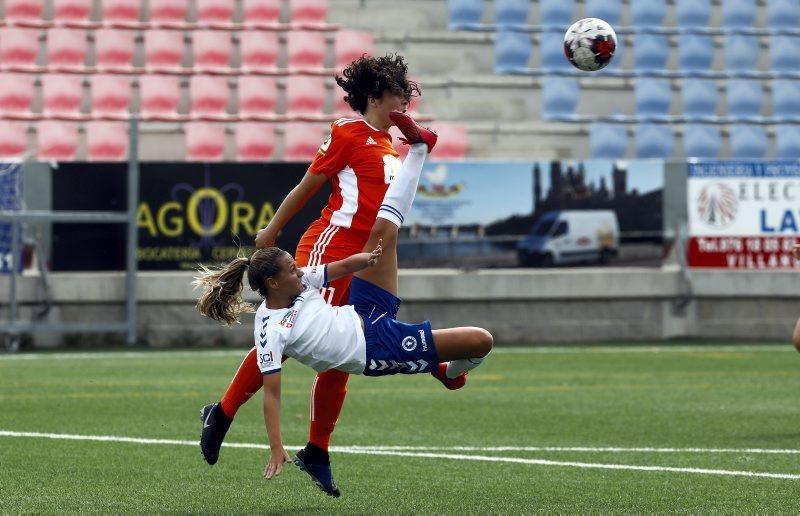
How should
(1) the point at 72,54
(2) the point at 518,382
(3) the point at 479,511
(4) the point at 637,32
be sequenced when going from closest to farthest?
(3) the point at 479,511
(2) the point at 518,382
(1) the point at 72,54
(4) the point at 637,32

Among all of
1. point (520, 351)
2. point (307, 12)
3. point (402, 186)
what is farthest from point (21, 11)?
point (402, 186)

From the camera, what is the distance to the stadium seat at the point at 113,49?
23500 mm

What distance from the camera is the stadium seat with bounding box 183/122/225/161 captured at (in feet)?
73.5

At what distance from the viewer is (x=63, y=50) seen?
77.0ft

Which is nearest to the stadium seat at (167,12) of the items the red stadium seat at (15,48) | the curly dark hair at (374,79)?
the red stadium seat at (15,48)

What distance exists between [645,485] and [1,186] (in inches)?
523

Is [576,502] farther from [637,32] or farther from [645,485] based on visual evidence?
[637,32]

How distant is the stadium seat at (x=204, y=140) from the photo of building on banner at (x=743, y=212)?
23.9ft

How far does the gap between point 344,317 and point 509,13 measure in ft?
62.5

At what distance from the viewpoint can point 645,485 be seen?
752 cm

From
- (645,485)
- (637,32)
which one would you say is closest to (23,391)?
(645,485)

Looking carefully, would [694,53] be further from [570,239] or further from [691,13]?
[570,239]

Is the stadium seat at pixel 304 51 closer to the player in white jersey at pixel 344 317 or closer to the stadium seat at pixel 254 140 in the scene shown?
the stadium seat at pixel 254 140

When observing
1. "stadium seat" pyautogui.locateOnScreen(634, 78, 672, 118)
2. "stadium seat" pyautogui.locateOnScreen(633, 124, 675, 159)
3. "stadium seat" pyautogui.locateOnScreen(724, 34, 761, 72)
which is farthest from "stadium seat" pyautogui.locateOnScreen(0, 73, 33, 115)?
"stadium seat" pyautogui.locateOnScreen(724, 34, 761, 72)
